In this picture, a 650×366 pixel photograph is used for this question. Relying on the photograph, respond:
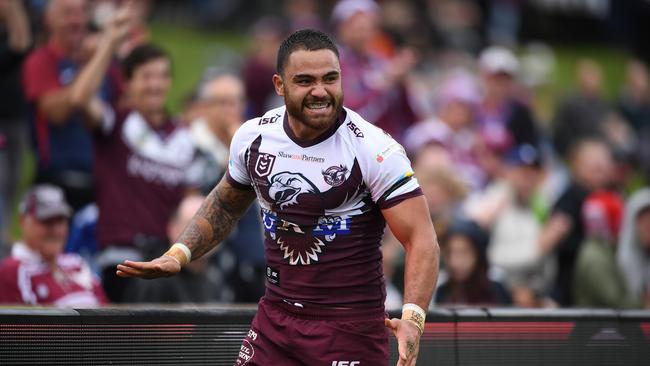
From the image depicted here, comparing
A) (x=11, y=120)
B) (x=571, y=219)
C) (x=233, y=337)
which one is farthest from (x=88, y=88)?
(x=571, y=219)

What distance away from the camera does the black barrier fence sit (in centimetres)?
622

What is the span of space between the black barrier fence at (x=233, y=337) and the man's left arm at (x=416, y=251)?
0.60m

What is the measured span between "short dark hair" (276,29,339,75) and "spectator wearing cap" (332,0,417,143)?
6.44 meters

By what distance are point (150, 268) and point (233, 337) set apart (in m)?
1.36

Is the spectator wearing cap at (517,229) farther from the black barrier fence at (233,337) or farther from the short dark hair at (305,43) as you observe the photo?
the short dark hair at (305,43)

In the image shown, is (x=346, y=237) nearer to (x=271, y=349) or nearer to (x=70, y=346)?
(x=271, y=349)

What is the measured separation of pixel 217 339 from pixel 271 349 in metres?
1.19

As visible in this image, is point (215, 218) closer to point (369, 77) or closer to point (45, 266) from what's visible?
point (45, 266)

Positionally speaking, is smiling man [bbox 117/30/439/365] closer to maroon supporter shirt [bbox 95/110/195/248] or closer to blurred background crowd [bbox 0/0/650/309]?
blurred background crowd [bbox 0/0/650/309]

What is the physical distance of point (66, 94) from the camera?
9.24m

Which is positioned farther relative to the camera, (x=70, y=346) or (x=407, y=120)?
(x=407, y=120)

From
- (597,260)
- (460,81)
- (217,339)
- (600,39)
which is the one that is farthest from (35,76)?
(600,39)

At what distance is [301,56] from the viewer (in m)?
5.57

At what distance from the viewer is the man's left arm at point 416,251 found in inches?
212
